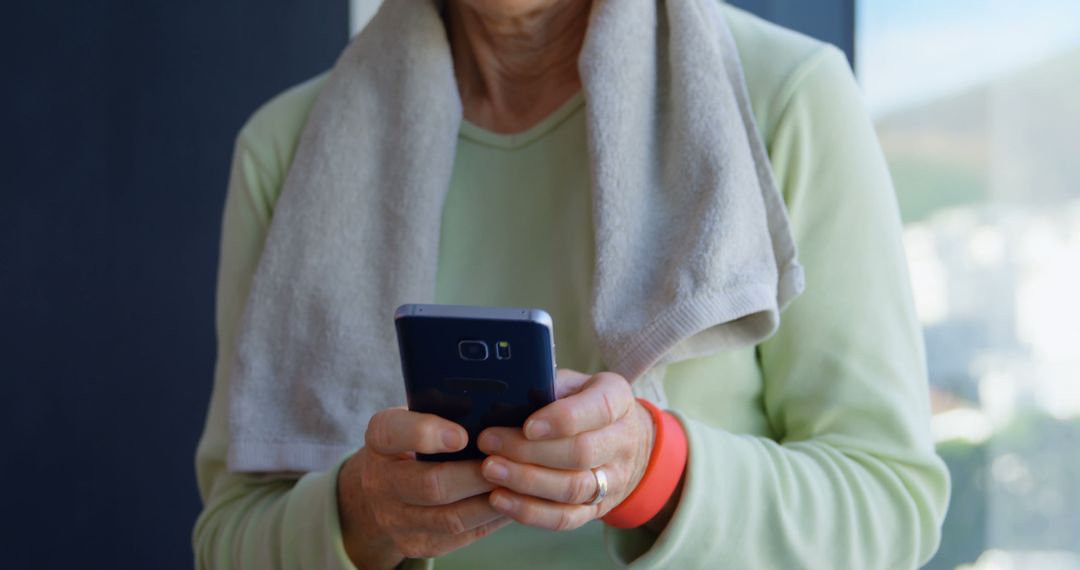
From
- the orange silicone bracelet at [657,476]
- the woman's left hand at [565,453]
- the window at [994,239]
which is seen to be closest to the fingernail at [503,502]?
the woman's left hand at [565,453]

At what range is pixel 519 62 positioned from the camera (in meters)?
1.24

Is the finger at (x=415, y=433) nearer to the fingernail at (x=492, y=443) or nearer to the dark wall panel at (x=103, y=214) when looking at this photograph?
the fingernail at (x=492, y=443)

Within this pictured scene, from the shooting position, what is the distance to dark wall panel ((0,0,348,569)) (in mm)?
1911

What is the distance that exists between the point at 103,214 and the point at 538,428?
54.1 inches

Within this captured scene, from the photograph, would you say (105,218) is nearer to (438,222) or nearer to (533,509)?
(438,222)

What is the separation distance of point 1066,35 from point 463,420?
3.15ft

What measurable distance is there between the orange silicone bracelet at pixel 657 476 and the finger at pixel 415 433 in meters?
0.16

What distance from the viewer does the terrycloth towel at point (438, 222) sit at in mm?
1022

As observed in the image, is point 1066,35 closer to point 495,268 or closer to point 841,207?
point 841,207

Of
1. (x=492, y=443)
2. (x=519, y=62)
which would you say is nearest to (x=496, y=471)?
(x=492, y=443)

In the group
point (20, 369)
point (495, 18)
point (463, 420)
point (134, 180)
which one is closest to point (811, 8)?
point (495, 18)

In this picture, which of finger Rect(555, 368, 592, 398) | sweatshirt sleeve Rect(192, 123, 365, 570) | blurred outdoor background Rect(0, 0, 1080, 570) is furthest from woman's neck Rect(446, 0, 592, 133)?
blurred outdoor background Rect(0, 0, 1080, 570)

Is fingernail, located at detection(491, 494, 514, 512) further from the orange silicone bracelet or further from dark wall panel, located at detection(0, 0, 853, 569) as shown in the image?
dark wall panel, located at detection(0, 0, 853, 569)

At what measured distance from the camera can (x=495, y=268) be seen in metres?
1.18
